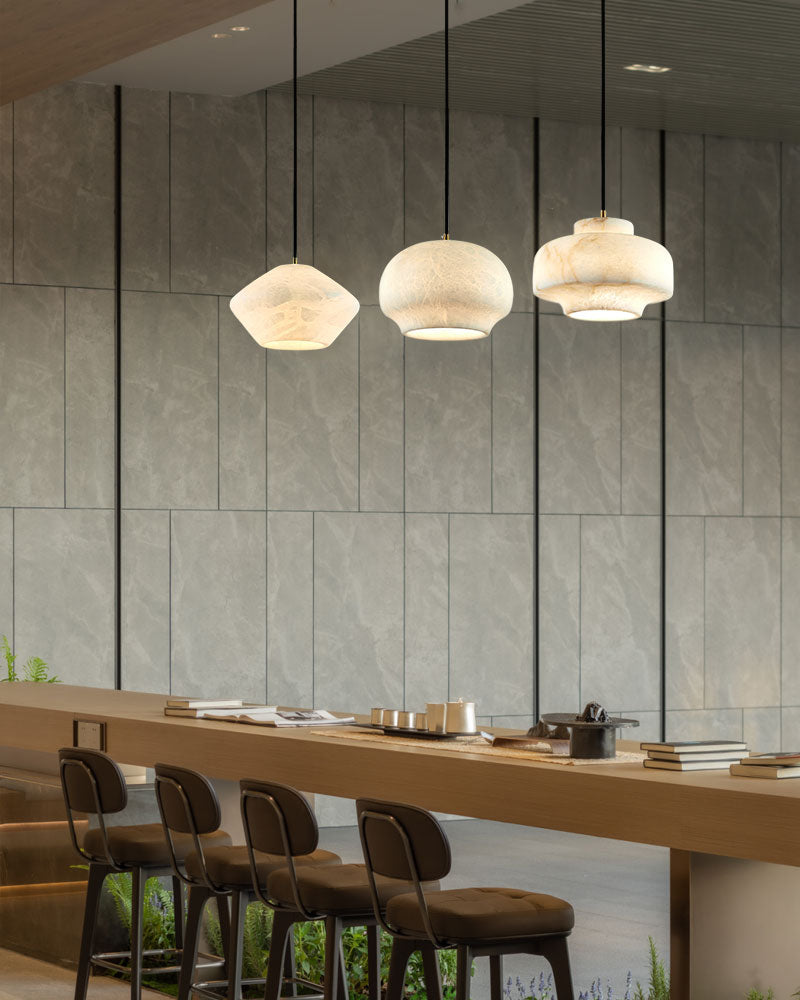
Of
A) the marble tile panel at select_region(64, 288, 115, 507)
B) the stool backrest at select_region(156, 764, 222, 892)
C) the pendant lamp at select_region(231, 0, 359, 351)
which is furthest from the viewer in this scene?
the marble tile panel at select_region(64, 288, 115, 507)

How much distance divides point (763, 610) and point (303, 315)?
731 centimetres

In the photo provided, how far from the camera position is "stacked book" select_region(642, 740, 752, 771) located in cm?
358

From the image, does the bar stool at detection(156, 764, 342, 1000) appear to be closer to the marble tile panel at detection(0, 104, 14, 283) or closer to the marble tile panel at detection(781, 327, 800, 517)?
the marble tile panel at detection(0, 104, 14, 283)

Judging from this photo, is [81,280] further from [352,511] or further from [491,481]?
[491,481]

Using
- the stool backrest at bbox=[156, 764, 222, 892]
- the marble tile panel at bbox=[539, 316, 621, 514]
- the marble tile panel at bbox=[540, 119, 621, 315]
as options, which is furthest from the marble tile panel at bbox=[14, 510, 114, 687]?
the stool backrest at bbox=[156, 764, 222, 892]

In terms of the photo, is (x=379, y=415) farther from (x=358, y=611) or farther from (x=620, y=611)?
(x=620, y=611)

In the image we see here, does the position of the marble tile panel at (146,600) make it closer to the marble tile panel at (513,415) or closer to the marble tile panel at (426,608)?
the marble tile panel at (426,608)

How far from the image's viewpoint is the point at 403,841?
3.37 meters

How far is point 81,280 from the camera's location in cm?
975

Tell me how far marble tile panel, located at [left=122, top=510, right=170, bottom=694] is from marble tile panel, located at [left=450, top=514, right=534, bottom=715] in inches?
77.4

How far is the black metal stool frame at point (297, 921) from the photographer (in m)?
3.77

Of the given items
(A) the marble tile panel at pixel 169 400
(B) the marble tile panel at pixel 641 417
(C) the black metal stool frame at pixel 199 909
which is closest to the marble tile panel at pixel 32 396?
(A) the marble tile panel at pixel 169 400

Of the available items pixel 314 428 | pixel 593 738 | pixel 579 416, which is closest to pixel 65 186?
pixel 314 428

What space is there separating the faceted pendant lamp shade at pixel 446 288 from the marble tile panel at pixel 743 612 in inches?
274
